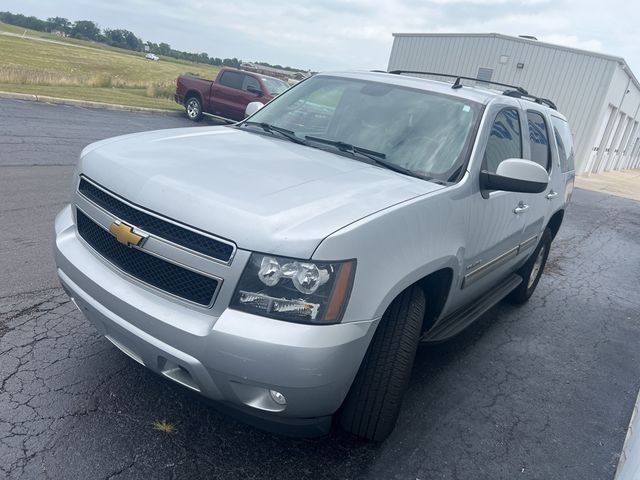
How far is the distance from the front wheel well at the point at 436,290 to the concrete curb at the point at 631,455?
1.18 metres

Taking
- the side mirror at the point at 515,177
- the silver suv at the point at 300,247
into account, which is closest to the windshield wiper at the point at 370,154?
the silver suv at the point at 300,247

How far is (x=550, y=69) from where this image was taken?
2239 centimetres

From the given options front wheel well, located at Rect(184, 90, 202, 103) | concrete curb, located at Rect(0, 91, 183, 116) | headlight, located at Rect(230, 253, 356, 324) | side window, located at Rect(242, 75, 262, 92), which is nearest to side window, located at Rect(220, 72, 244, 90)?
side window, located at Rect(242, 75, 262, 92)

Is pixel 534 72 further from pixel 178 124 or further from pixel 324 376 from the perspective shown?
pixel 324 376

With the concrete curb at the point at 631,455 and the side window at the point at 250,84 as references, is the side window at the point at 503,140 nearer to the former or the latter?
the concrete curb at the point at 631,455

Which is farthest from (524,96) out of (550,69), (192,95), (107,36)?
(107,36)

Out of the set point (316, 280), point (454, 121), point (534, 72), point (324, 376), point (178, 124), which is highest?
point (534, 72)

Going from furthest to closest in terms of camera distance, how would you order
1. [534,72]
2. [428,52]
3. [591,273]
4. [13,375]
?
1. [428,52]
2. [534,72]
3. [591,273]
4. [13,375]

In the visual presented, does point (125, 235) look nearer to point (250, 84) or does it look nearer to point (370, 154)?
point (370, 154)

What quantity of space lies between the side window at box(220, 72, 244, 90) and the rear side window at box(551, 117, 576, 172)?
12.5 metres

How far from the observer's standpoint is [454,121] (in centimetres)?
340

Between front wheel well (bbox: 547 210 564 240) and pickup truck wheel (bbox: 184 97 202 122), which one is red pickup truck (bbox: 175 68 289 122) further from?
front wheel well (bbox: 547 210 564 240)

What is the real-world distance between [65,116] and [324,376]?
1258 centimetres

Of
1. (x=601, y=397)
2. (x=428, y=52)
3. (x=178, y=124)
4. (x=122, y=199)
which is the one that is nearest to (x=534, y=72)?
(x=428, y=52)
